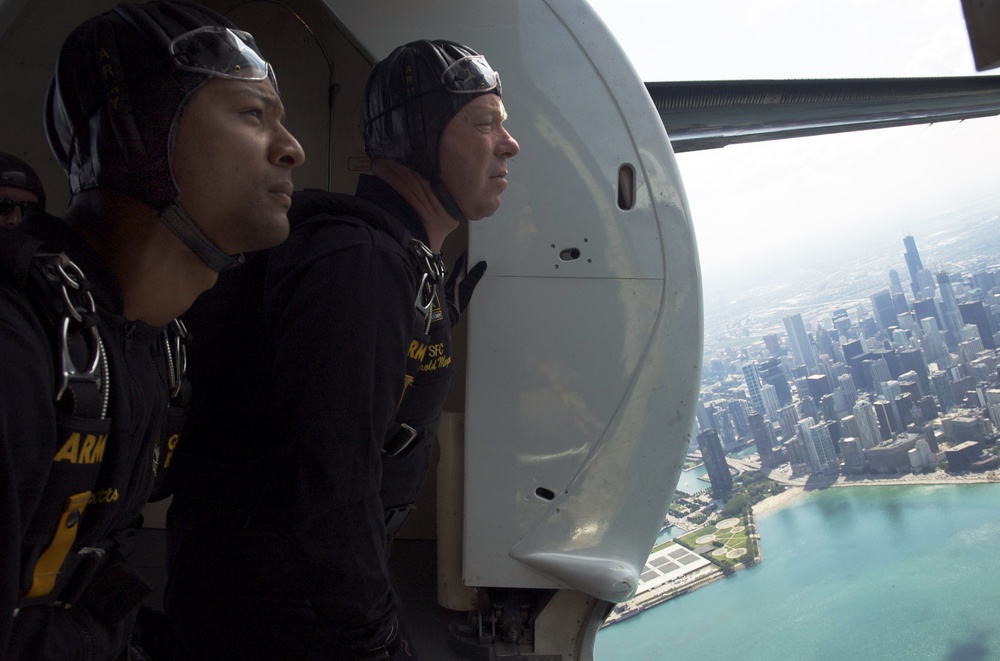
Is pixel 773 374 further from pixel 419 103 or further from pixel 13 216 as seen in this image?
pixel 13 216

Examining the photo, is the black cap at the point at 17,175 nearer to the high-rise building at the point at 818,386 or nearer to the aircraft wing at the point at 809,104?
the aircraft wing at the point at 809,104

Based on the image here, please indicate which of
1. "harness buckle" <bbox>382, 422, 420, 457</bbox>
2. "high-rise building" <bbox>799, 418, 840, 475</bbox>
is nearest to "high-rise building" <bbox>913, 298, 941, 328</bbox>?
"high-rise building" <bbox>799, 418, 840, 475</bbox>

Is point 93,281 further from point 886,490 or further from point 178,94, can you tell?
point 886,490

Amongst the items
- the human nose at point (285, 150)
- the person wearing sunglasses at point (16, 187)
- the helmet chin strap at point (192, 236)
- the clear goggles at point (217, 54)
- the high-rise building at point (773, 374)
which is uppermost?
the person wearing sunglasses at point (16, 187)

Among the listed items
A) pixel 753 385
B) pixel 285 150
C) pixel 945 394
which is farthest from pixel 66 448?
pixel 945 394

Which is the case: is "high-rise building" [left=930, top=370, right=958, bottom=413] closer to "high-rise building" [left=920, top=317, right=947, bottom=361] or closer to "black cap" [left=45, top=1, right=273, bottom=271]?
"high-rise building" [left=920, top=317, right=947, bottom=361]

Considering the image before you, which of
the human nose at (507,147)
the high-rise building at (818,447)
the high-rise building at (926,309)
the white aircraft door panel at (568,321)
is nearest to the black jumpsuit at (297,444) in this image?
the human nose at (507,147)

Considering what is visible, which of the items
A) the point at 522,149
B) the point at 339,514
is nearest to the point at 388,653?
the point at 339,514
